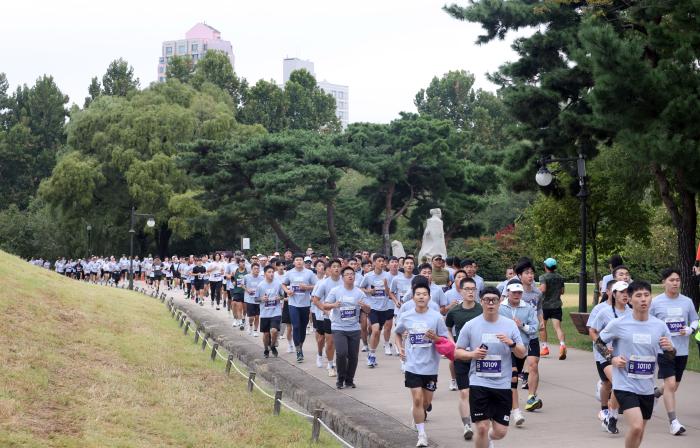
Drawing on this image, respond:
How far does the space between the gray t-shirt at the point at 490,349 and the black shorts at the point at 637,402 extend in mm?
1026

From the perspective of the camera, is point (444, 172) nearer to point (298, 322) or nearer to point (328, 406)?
point (298, 322)

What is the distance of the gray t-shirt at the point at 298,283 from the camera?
17875mm

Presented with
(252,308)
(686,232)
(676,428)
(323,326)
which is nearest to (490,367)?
(676,428)

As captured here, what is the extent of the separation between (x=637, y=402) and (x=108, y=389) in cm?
803

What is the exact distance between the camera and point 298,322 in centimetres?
1803

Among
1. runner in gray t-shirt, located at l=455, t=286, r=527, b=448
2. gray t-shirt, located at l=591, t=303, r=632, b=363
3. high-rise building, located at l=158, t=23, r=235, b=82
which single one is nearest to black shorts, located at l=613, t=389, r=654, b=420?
runner in gray t-shirt, located at l=455, t=286, r=527, b=448

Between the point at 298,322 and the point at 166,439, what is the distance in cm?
718

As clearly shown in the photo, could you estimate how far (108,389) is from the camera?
45.0 feet

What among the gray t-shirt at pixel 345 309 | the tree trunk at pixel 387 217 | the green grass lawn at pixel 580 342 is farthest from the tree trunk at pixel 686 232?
the tree trunk at pixel 387 217

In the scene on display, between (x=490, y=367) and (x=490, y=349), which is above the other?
(x=490, y=349)

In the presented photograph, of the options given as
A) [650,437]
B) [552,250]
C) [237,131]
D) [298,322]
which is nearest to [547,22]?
[298,322]

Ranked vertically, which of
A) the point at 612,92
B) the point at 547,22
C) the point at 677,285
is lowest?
the point at 677,285

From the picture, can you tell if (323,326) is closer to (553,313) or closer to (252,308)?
(553,313)

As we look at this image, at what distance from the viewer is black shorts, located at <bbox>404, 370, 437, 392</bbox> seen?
399 inches
